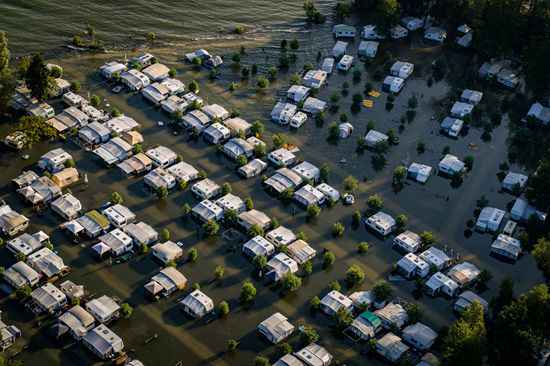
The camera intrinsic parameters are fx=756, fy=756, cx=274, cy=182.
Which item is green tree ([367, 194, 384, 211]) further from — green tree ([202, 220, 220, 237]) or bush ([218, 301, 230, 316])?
bush ([218, 301, 230, 316])

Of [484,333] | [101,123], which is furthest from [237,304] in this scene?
[101,123]

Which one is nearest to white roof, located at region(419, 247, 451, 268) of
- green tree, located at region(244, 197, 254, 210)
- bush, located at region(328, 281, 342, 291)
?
bush, located at region(328, 281, 342, 291)

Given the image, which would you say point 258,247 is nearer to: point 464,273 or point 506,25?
point 464,273

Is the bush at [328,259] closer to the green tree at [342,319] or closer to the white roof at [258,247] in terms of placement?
the white roof at [258,247]

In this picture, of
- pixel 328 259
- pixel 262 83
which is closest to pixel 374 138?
pixel 262 83

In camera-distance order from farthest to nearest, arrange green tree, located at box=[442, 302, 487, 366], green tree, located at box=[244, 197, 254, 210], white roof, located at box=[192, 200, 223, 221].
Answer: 1. green tree, located at box=[244, 197, 254, 210]
2. white roof, located at box=[192, 200, 223, 221]
3. green tree, located at box=[442, 302, 487, 366]

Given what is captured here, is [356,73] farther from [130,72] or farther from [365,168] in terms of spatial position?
[130,72]

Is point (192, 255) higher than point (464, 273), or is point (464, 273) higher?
point (464, 273)
